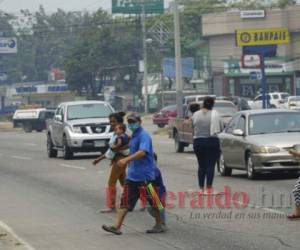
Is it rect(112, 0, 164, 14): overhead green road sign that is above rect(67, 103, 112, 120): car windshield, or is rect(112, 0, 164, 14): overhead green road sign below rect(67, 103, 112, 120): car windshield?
above

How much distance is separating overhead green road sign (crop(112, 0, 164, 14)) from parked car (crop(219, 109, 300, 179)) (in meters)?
66.9

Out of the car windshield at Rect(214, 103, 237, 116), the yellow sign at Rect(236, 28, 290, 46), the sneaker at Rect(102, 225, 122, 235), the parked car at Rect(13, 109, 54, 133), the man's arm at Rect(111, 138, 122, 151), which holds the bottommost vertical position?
the parked car at Rect(13, 109, 54, 133)

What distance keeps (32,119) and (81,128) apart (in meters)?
36.7

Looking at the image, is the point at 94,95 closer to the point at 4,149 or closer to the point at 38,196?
the point at 4,149

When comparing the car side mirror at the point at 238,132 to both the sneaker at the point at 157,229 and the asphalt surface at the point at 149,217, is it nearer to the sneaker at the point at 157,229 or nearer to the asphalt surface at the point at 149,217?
the asphalt surface at the point at 149,217

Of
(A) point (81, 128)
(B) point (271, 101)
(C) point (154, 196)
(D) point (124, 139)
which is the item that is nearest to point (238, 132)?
(D) point (124, 139)

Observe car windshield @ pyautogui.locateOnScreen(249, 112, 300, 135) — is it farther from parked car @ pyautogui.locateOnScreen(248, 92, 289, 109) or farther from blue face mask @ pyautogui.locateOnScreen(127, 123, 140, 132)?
parked car @ pyautogui.locateOnScreen(248, 92, 289, 109)

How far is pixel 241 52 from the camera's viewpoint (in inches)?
3504

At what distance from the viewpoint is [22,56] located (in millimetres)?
152375

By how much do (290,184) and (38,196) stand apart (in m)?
4.75

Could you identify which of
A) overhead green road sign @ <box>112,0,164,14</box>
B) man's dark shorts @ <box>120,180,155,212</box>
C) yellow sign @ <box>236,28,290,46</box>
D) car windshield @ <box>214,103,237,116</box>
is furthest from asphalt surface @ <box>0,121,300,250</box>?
overhead green road sign @ <box>112,0,164,14</box>

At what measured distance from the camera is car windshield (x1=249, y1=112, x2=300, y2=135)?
21594 millimetres

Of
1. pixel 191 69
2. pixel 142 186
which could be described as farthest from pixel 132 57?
pixel 142 186

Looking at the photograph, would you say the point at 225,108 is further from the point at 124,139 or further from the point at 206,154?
the point at 124,139
